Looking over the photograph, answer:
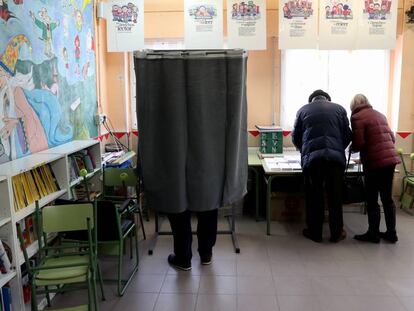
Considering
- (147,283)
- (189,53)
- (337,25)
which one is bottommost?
(147,283)

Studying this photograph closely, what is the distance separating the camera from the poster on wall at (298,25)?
4875 mm

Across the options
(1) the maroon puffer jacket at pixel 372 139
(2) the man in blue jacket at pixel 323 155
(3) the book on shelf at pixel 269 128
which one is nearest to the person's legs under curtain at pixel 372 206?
(1) the maroon puffer jacket at pixel 372 139

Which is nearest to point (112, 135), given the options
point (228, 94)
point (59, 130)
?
point (59, 130)

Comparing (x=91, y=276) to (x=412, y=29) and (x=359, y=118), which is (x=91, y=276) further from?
(x=412, y=29)

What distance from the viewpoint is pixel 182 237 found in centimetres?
362

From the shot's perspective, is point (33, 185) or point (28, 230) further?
point (33, 185)

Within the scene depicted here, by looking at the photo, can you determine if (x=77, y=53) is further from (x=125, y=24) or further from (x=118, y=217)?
(x=118, y=217)

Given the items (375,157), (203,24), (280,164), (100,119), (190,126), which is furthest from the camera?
(100,119)

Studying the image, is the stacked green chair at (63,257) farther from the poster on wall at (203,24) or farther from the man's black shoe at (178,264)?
the poster on wall at (203,24)

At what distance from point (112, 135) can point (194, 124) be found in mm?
2515

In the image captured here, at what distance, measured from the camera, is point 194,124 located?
3223 mm

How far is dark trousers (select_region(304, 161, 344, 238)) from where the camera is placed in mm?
4113

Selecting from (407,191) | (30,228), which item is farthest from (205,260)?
(407,191)

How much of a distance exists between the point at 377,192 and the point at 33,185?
313 cm
